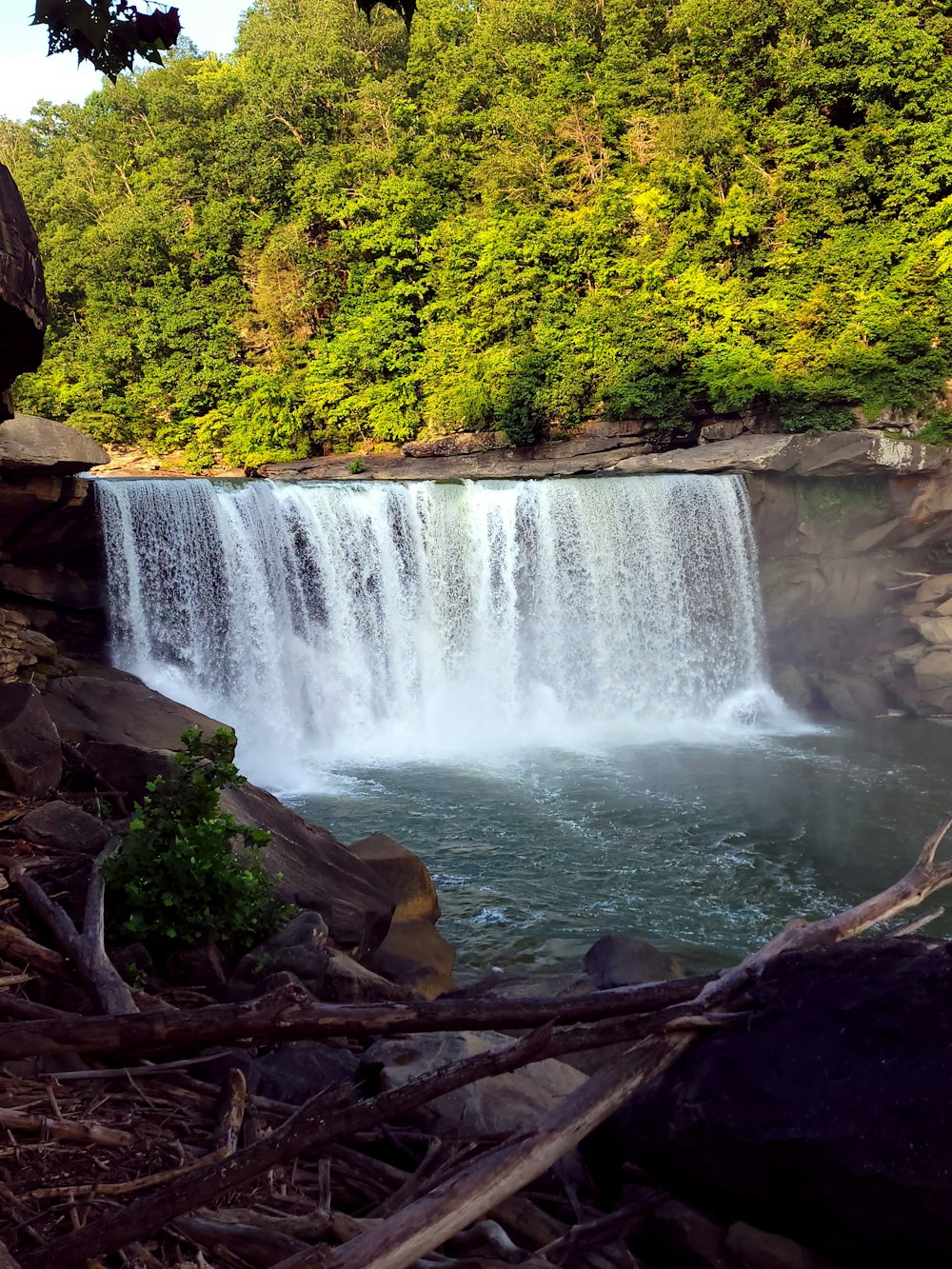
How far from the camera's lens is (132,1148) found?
8.32 feet

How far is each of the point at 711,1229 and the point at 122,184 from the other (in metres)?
34.8

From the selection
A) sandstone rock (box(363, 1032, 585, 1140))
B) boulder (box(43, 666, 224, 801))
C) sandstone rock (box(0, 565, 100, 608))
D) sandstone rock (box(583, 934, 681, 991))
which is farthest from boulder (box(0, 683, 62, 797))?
sandstone rock (box(0, 565, 100, 608))

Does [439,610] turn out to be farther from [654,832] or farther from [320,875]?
[320,875]

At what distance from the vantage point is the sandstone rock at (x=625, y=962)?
6.09 m

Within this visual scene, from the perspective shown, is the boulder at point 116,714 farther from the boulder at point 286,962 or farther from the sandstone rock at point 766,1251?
the sandstone rock at point 766,1251

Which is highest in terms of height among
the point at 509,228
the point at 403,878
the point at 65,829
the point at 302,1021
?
the point at 509,228

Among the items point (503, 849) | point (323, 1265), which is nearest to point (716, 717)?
point (503, 849)

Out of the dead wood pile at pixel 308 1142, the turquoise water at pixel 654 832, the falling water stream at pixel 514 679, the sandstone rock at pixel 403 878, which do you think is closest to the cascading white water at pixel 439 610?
the falling water stream at pixel 514 679

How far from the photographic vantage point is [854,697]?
15.7 meters

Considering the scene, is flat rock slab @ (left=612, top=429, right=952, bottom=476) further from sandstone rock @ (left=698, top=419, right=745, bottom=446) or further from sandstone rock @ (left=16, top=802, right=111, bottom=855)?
sandstone rock @ (left=16, top=802, right=111, bottom=855)

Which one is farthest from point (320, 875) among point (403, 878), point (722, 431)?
point (722, 431)

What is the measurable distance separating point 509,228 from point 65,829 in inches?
874

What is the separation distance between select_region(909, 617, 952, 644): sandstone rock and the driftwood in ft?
47.4

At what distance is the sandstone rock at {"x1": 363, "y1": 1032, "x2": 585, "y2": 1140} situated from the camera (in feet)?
9.90
